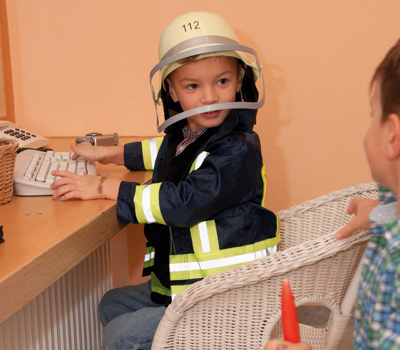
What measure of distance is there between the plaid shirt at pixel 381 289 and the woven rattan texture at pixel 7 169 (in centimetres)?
73

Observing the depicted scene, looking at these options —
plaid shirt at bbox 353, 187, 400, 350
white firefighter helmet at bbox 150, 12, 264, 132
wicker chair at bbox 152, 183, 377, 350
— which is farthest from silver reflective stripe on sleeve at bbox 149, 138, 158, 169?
plaid shirt at bbox 353, 187, 400, 350

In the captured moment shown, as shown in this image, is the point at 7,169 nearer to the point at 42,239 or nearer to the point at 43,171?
the point at 43,171

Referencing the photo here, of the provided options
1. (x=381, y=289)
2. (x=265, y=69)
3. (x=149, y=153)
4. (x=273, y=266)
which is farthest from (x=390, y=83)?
(x=265, y=69)

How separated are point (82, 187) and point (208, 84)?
1.19 ft

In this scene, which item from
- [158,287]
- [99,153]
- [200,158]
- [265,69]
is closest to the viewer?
[200,158]

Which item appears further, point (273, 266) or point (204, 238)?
point (204, 238)

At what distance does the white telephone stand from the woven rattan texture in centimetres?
45

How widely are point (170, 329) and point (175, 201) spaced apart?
28cm

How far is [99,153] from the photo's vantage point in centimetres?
154

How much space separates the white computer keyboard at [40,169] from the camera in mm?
1290

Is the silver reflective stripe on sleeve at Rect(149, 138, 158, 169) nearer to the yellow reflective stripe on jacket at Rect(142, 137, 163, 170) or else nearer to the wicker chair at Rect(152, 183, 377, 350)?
the yellow reflective stripe on jacket at Rect(142, 137, 163, 170)

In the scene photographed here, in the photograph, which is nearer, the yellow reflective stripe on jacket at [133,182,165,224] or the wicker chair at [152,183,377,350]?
the wicker chair at [152,183,377,350]

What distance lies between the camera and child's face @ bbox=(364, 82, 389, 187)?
0.74m

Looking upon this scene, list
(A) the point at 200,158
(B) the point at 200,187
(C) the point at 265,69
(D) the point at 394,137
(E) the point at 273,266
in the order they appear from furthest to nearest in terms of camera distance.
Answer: (C) the point at 265,69, (A) the point at 200,158, (B) the point at 200,187, (E) the point at 273,266, (D) the point at 394,137
